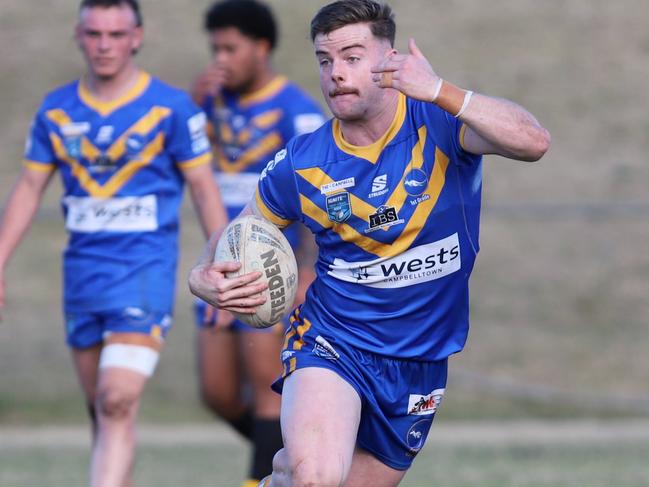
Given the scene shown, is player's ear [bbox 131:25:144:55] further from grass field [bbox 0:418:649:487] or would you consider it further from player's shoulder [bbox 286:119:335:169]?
grass field [bbox 0:418:649:487]

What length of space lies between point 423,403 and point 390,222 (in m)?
0.73

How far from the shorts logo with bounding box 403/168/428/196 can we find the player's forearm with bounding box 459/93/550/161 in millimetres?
406

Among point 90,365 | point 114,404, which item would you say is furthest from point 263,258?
point 90,365

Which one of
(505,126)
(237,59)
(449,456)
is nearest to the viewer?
(505,126)

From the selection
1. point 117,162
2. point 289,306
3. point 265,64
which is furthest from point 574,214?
point 289,306

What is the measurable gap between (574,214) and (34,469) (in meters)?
6.45

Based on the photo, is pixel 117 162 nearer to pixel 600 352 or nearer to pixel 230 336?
pixel 230 336

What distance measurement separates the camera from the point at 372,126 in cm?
468

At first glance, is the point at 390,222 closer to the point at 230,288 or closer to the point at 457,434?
the point at 230,288

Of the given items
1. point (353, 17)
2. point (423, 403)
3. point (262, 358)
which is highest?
point (353, 17)

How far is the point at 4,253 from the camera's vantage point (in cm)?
616

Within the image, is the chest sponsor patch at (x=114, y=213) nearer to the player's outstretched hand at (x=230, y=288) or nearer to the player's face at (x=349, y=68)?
the player's outstretched hand at (x=230, y=288)

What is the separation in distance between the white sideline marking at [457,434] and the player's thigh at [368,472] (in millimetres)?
5025

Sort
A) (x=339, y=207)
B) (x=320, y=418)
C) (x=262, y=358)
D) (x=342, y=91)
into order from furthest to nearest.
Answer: (x=262, y=358)
(x=339, y=207)
(x=342, y=91)
(x=320, y=418)
